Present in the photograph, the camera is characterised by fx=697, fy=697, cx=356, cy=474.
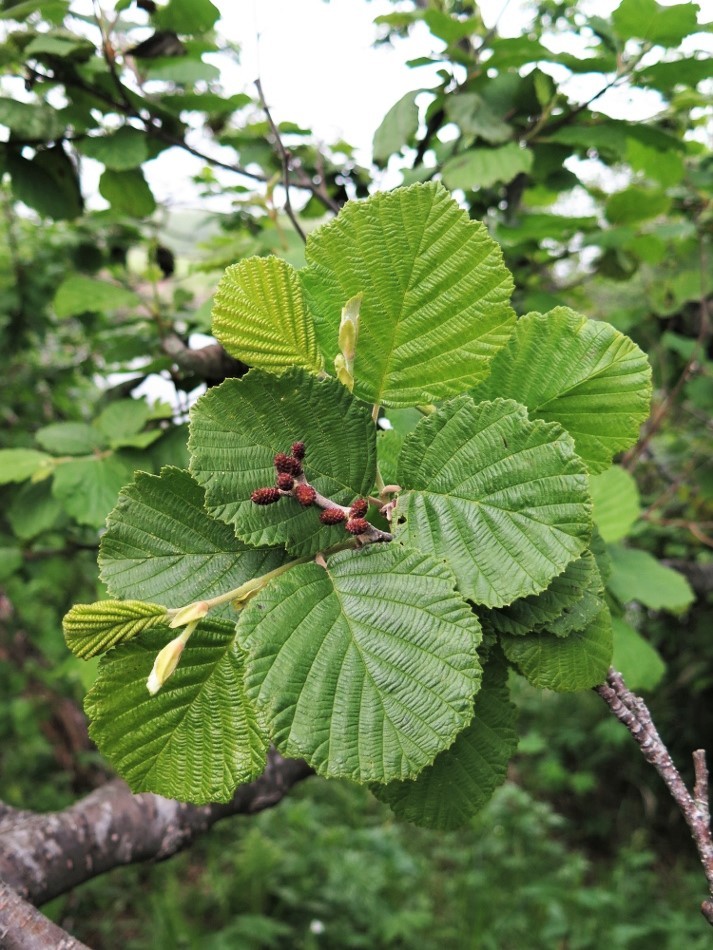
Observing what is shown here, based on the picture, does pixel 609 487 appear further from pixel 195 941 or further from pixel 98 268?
pixel 195 941

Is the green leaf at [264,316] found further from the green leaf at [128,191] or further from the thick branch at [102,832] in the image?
the green leaf at [128,191]

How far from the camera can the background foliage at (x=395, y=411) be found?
3.76 ft

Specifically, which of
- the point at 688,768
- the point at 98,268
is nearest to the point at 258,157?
the point at 98,268

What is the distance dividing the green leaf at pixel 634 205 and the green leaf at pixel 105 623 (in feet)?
4.35

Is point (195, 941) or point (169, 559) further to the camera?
point (195, 941)

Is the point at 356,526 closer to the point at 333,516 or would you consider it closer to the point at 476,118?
the point at 333,516

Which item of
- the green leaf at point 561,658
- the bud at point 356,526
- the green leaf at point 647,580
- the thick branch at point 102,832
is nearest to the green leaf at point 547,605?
the green leaf at point 561,658

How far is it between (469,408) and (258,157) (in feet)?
3.67

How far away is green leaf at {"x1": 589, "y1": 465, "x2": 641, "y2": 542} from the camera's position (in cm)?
96

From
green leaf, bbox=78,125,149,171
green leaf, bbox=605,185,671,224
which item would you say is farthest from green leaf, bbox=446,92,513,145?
green leaf, bbox=78,125,149,171

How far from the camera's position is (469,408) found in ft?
1.65

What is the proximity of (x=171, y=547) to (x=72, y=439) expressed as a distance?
2.90ft

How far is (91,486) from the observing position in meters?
1.18

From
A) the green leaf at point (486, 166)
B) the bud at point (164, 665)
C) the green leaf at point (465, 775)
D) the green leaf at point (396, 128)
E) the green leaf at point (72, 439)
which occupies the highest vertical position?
the green leaf at point (396, 128)
